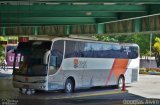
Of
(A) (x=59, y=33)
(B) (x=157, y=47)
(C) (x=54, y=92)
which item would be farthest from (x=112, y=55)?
(B) (x=157, y=47)

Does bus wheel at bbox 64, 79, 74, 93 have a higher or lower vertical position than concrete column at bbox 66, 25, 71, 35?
lower

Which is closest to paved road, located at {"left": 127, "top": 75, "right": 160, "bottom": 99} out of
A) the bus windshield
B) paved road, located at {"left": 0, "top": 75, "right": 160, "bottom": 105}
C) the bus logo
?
paved road, located at {"left": 0, "top": 75, "right": 160, "bottom": 105}

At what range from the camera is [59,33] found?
156 ft

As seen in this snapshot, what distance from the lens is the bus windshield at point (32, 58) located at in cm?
2600

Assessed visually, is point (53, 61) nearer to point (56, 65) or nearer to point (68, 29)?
point (56, 65)

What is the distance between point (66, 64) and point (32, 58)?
211cm

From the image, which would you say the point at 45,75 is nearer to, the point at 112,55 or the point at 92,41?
the point at 92,41

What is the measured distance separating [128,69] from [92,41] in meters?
5.47

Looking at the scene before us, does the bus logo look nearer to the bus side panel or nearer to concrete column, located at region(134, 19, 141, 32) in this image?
the bus side panel

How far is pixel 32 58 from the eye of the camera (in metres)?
26.4

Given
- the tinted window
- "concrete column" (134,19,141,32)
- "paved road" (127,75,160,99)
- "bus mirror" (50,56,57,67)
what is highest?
"concrete column" (134,19,141,32)

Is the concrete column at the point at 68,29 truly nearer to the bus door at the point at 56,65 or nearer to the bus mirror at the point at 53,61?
the bus door at the point at 56,65

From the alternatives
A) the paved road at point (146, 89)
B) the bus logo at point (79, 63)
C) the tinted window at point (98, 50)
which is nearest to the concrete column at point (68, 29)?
the paved road at point (146, 89)

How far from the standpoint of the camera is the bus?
26.0m
